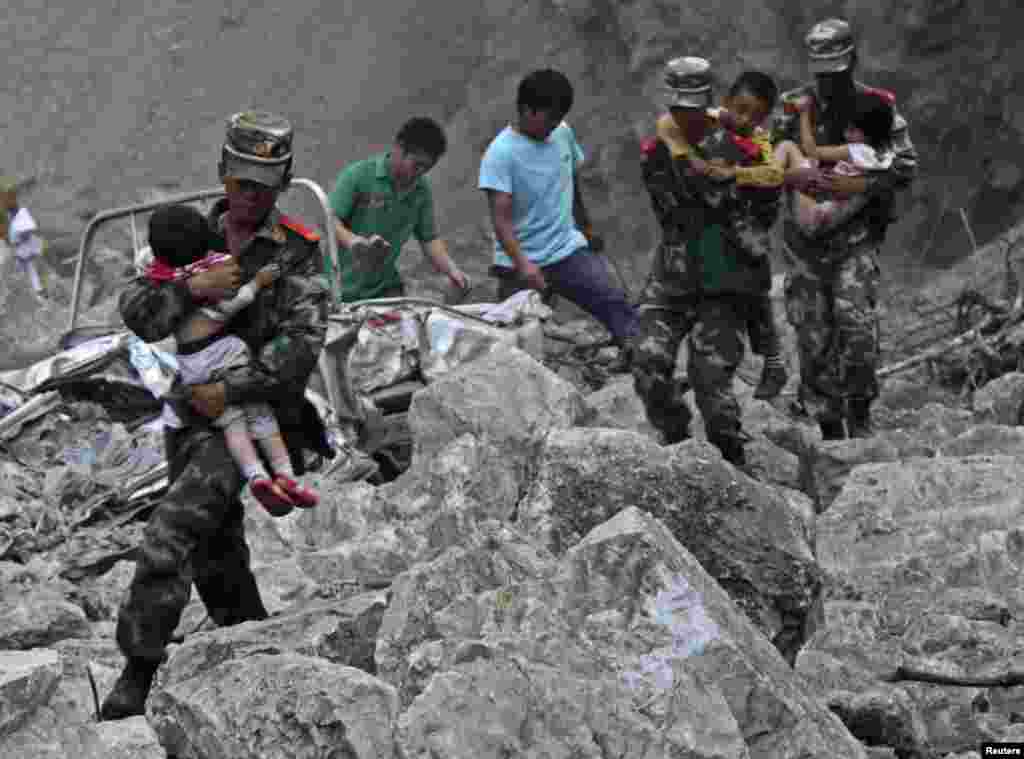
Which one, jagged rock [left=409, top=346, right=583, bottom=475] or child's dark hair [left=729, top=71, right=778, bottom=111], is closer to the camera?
jagged rock [left=409, top=346, right=583, bottom=475]

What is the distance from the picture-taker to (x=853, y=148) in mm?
7750

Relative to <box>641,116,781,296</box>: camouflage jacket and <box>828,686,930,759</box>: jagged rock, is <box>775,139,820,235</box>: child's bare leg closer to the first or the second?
<box>641,116,781,296</box>: camouflage jacket

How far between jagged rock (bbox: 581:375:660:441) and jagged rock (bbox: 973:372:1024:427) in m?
1.52

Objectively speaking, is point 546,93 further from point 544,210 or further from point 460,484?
point 460,484

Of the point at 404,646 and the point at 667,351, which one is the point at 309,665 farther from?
the point at 667,351

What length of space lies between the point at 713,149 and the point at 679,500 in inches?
85.3

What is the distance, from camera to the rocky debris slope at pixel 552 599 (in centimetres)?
383

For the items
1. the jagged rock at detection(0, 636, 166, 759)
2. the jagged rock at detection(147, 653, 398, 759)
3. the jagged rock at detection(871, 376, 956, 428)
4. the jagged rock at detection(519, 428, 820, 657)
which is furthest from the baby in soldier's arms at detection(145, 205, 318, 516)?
the jagged rock at detection(871, 376, 956, 428)

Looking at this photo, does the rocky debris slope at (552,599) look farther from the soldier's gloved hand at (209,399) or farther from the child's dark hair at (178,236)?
the child's dark hair at (178,236)

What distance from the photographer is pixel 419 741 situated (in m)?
3.60

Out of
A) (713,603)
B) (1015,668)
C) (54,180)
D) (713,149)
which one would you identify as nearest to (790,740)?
(713,603)

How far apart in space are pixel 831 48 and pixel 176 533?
3768mm

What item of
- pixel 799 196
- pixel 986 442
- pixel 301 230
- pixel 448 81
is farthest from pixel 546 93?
pixel 448 81

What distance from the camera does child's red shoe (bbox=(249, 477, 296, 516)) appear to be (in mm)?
5059
